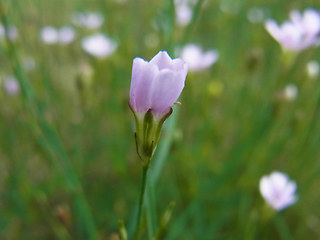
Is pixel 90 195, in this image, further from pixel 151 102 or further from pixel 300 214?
pixel 151 102

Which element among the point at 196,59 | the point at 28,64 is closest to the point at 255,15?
the point at 196,59

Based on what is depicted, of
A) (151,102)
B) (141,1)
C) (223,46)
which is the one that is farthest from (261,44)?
(151,102)

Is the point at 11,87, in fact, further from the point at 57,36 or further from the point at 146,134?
the point at 146,134

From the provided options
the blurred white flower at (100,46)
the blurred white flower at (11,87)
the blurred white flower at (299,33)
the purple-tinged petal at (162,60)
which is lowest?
the purple-tinged petal at (162,60)

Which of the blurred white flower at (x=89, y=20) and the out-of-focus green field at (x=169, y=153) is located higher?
the blurred white flower at (x=89, y=20)

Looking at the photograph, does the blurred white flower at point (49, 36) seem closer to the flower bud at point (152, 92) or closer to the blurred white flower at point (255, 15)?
the blurred white flower at point (255, 15)

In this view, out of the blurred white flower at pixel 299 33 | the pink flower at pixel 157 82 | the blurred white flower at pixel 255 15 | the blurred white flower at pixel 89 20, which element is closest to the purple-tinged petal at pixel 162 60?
the pink flower at pixel 157 82

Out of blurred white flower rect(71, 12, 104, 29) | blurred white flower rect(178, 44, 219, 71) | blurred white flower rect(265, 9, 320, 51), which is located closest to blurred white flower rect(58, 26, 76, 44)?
blurred white flower rect(71, 12, 104, 29)
